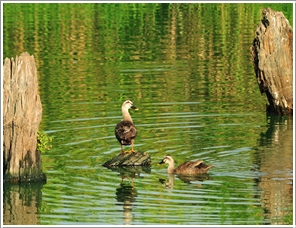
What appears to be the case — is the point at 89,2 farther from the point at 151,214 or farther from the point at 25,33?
the point at 151,214

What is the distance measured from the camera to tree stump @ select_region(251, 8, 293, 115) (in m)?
24.1

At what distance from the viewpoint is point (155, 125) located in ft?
76.0

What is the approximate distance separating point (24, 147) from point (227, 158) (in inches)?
174

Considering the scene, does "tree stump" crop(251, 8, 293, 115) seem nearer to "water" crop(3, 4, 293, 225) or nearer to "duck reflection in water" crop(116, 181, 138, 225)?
"water" crop(3, 4, 293, 225)

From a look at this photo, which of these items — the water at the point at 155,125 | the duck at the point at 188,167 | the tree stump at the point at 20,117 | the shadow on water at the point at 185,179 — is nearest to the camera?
the water at the point at 155,125

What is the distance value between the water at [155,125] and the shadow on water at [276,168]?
0.08ft

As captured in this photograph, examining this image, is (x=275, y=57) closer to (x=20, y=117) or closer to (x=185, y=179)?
(x=185, y=179)

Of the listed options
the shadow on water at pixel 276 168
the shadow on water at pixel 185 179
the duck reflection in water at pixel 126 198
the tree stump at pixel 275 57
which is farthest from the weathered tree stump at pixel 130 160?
the tree stump at pixel 275 57

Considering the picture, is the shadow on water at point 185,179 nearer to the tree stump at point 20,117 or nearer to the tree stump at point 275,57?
the tree stump at point 20,117

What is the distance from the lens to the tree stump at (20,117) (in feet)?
56.2

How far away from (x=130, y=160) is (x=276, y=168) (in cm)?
289

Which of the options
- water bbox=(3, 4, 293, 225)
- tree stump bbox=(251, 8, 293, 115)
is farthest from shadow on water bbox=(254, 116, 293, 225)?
tree stump bbox=(251, 8, 293, 115)

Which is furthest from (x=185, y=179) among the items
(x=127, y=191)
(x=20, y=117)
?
(x=20, y=117)

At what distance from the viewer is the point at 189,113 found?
24438 millimetres
